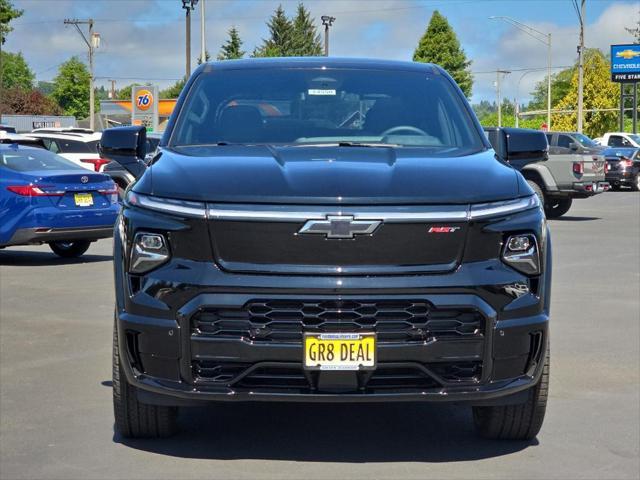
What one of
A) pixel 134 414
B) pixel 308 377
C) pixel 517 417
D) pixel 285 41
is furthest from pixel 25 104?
pixel 308 377

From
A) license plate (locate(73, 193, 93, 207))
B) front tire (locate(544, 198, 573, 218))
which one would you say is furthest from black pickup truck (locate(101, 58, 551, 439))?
front tire (locate(544, 198, 573, 218))

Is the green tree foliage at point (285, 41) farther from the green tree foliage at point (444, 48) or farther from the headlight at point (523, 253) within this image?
the headlight at point (523, 253)

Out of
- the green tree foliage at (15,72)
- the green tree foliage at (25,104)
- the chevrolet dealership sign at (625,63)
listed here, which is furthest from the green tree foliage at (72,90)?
the chevrolet dealership sign at (625,63)

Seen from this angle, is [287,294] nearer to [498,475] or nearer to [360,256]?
[360,256]

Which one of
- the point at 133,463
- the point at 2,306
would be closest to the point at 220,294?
the point at 133,463

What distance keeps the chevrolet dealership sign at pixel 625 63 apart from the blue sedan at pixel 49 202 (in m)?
64.7

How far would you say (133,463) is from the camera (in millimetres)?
5711

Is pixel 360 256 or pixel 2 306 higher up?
pixel 360 256

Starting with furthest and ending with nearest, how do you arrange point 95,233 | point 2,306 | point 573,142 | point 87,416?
point 573,142 → point 95,233 → point 2,306 → point 87,416

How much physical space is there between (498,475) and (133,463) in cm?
172

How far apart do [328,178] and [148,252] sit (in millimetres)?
831

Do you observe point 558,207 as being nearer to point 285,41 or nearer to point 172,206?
point 172,206

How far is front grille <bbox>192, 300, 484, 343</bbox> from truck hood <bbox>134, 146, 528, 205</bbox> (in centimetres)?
43

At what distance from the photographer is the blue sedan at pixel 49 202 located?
50.9 ft
